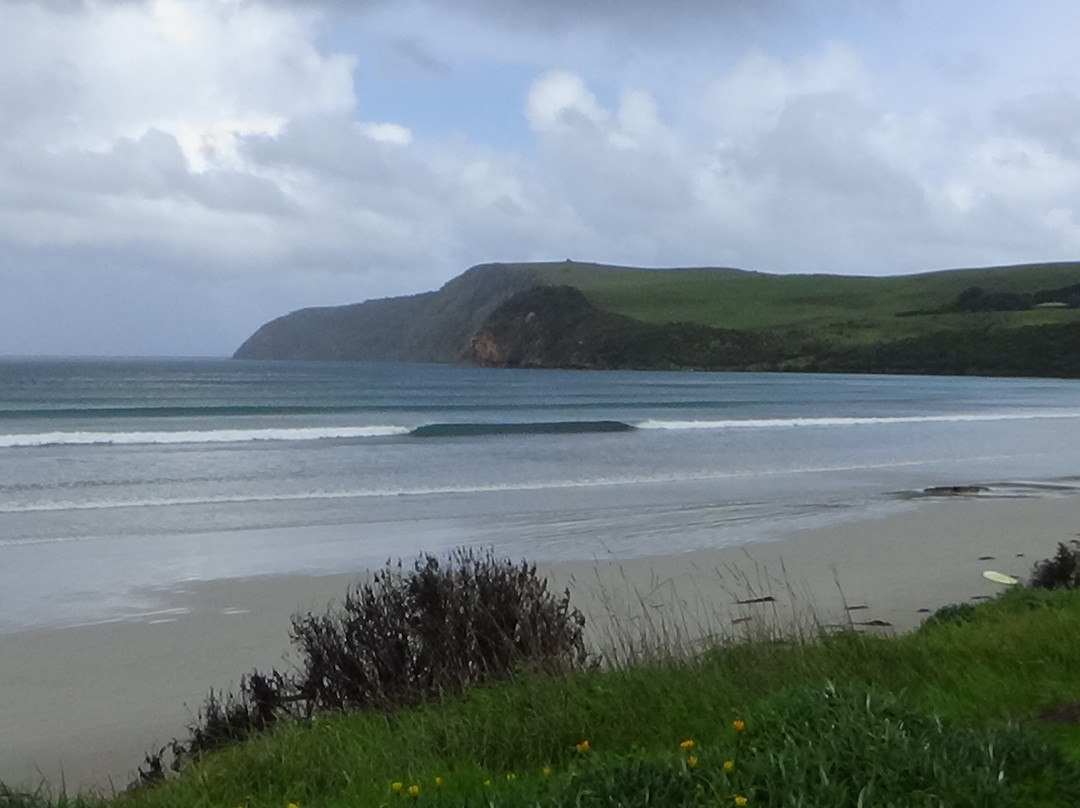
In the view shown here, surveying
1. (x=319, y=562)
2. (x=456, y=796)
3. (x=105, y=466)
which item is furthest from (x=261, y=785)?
(x=105, y=466)

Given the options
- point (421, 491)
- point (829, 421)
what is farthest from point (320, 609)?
point (829, 421)

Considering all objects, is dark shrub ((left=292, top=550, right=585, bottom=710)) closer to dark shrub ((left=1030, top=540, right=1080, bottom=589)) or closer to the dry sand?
the dry sand

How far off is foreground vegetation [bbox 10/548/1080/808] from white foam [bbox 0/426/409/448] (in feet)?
104

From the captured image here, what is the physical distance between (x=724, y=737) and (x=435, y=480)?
20.4m

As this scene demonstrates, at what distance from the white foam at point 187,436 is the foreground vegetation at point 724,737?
31613mm

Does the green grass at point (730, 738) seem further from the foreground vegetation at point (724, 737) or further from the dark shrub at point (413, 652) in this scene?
the dark shrub at point (413, 652)

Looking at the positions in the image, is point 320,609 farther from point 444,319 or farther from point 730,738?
point 444,319

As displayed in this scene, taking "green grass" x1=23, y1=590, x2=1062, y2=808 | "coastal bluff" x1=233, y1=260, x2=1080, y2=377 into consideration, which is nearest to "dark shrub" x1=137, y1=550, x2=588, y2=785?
"green grass" x1=23, y1=590, x2=1062, y2=808

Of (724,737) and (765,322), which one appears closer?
(724,737)

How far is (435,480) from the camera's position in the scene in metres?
24.5

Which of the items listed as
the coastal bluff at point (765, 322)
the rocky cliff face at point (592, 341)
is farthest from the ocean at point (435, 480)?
the rocky cliff face at point (592, 341)

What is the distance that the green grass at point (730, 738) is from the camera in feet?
12.1

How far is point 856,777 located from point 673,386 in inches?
3106

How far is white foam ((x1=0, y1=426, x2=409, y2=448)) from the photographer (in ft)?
116
